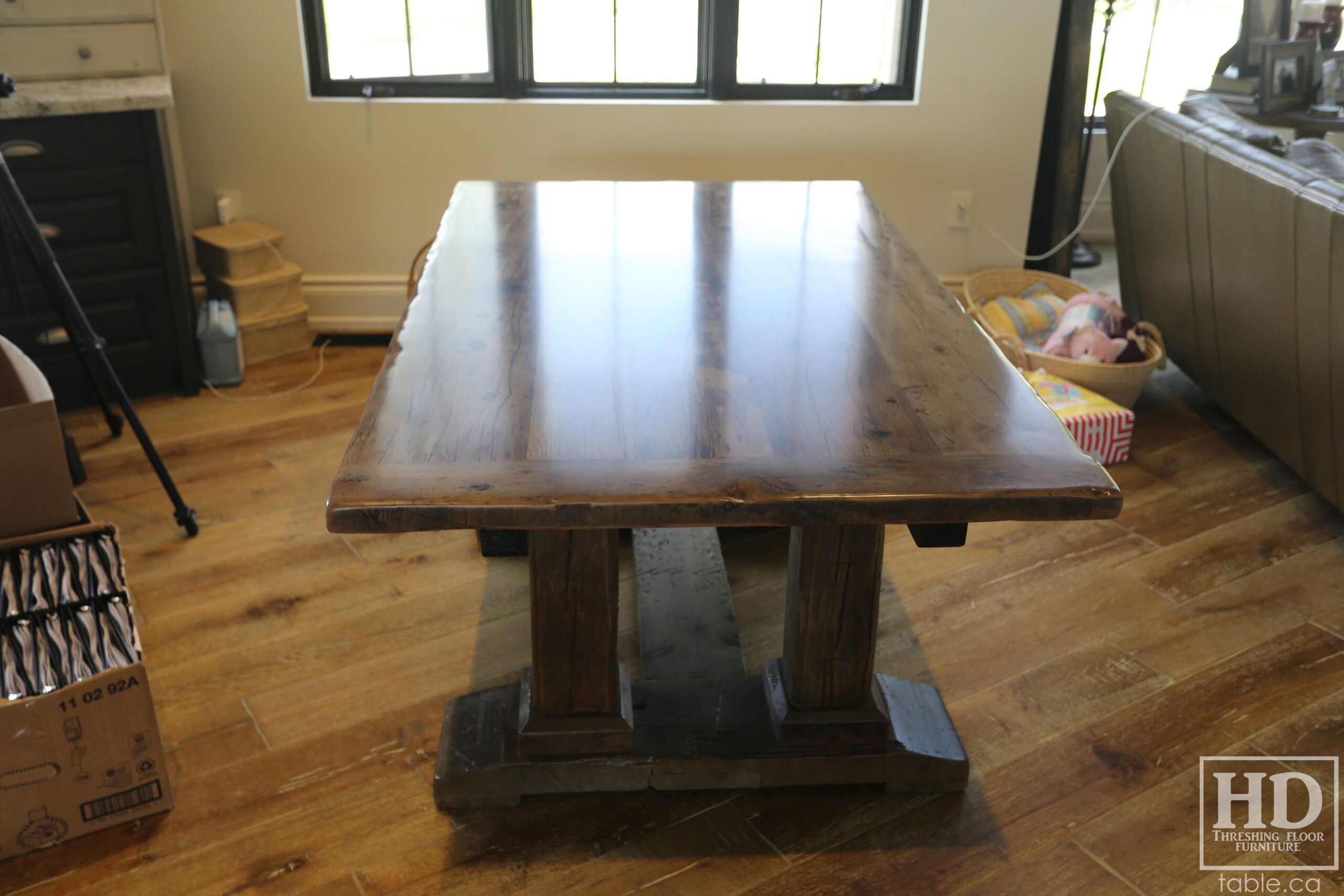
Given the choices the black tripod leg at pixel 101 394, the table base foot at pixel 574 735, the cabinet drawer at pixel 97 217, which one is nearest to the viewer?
the table base foot at pixel 574 735

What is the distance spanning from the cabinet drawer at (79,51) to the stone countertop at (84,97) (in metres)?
0.03

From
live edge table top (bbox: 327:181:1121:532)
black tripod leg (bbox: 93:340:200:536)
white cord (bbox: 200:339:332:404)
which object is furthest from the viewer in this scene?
white cord (bbox: 200:339:332:404)

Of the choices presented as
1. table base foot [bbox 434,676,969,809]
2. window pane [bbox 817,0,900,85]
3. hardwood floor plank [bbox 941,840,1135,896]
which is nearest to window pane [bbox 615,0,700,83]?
window pane [bbox 817,0,900,85]

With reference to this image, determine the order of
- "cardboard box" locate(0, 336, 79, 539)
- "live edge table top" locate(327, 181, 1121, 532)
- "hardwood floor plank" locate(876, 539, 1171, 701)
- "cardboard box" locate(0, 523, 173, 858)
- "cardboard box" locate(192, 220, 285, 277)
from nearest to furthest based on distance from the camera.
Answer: "live edge table top" locate(327, 181, 1121, 532)
"cardboard box" locate(0, 523, 173, 858)
"cardboard box" locate(0, 336, 79, 539)
"hardwood floor plank" locate(876, 539, 1171, 701)
"cardboard box" locate(192, 220, 285, 277)

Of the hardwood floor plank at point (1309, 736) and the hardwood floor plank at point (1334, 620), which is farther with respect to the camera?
the hardwood floor plank at point (1334, 620)

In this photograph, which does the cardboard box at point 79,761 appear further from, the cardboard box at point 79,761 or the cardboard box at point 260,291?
the cardboard box at point 260,291

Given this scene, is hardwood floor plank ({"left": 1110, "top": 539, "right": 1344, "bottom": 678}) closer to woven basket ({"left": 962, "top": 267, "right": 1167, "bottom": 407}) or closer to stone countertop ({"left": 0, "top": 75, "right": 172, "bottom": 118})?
woven basket ({"left": 962, "top": 267, "right": 1167, "bottom": 407})

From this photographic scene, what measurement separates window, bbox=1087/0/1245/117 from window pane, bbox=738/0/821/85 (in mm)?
1604

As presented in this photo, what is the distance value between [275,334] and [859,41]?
208 centimetres

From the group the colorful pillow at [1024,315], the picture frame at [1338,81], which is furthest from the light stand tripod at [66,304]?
the picture frame at [1338,81]

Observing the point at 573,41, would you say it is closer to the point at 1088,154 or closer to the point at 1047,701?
the point at 1088,154

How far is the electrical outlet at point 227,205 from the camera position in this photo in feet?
10.7

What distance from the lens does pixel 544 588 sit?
1.49 meters

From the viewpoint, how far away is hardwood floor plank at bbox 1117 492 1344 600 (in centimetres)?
224
